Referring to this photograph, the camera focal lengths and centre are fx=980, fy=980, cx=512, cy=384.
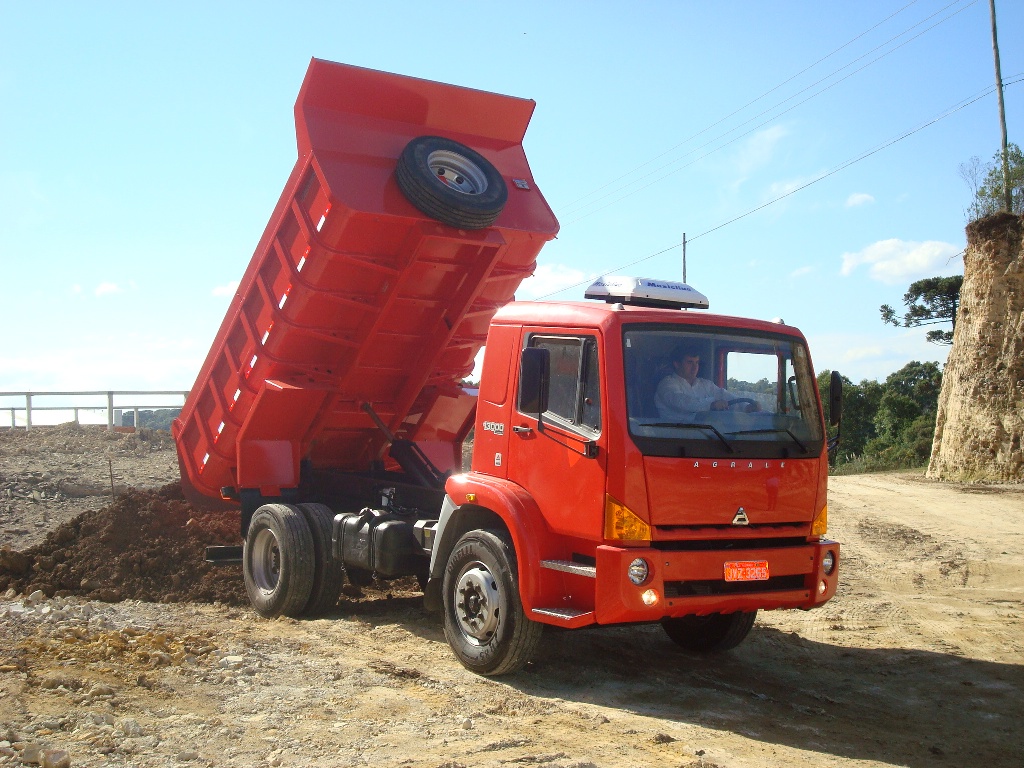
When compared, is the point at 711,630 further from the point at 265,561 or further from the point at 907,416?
the point at 907,416

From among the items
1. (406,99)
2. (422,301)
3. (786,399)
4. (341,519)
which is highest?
Answer: (406,99)

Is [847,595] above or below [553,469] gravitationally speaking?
below

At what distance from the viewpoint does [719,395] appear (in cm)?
626

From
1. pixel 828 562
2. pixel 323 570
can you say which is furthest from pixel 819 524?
pixel 323 570

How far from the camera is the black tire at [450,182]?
25.9ft

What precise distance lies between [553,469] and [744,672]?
7.46ft

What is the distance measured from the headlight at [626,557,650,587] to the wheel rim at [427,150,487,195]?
3772 millimetres

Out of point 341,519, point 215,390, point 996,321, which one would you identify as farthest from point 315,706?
point 996,321

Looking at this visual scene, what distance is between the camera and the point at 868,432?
36.3 m

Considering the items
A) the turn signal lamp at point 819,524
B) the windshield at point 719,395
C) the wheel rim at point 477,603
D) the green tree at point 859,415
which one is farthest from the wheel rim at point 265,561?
the green tree at point 859,415

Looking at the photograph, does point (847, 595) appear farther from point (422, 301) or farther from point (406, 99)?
point (406, 99)

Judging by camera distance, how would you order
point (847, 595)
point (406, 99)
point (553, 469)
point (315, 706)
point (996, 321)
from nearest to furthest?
1. point (315, 706)
2. point (553, 469)
3. point (406, 99)
4. point (847, 595)
5. point (996, 321)

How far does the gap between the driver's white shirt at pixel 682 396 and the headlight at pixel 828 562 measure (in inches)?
51.4

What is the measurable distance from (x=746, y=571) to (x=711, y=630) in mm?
1702
